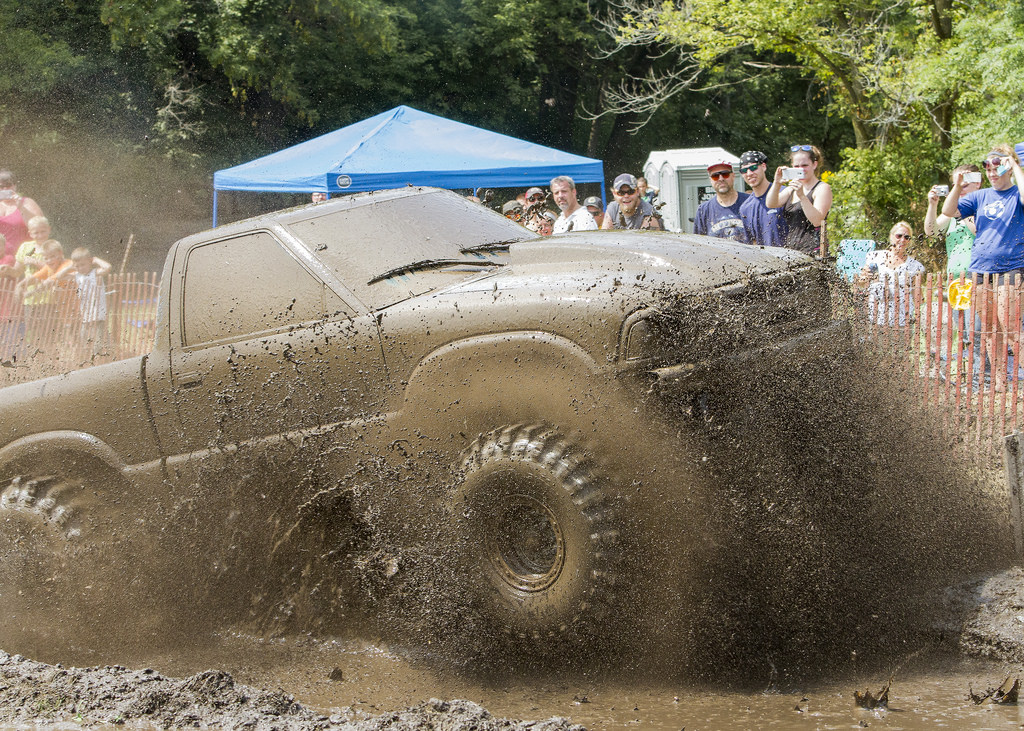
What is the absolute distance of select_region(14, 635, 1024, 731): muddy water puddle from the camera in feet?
13.6

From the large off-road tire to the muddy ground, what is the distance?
534 millimetres

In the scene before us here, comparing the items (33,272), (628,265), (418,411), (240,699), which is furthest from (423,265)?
(33,272)

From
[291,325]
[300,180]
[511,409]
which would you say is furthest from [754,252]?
[300,180]

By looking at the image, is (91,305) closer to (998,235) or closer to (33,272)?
(33,272)

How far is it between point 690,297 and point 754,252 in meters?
0.98

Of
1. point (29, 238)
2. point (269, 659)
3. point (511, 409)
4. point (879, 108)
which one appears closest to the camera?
point (511, 409)

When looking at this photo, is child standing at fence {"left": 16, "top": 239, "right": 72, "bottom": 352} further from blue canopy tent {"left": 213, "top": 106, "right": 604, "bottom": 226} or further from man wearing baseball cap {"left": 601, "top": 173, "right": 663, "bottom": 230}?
man wearing baseball cap {"left": 601, "top": 173, "right": 663, "bottom": 230}

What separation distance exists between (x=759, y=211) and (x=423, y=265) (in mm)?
3264

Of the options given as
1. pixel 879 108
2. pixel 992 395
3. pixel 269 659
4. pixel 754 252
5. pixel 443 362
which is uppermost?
pixel 879 108

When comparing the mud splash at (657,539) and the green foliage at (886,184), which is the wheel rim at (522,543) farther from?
the green foliage at (886,184)

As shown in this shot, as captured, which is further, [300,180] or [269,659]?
[300,180]

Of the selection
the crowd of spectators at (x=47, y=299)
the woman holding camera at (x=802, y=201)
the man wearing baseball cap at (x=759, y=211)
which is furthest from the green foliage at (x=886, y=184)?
the crowd of spectators at (x=47, y=299)

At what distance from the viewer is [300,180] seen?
1512cm

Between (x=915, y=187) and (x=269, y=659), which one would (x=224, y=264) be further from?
(x=915, y=187)
